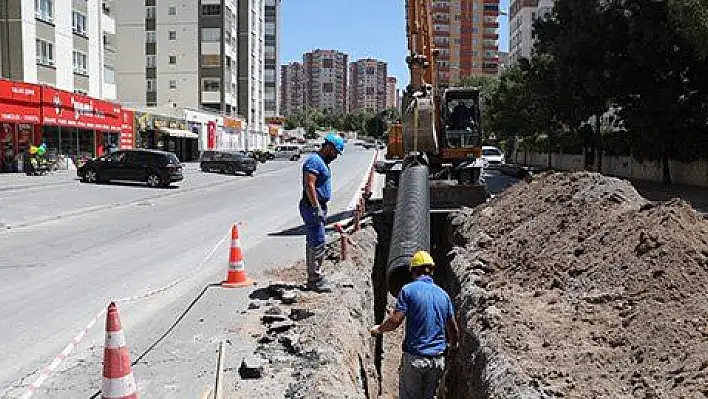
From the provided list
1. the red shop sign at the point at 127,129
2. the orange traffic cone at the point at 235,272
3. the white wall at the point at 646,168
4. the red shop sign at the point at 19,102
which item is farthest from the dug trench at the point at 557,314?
the red shop sign at the point at 127,129

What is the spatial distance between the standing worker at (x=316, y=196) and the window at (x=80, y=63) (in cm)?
4087

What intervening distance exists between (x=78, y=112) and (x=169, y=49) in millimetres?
38561

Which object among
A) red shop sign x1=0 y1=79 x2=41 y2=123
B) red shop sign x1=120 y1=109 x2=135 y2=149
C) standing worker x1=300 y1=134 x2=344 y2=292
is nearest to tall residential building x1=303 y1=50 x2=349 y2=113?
red shop sign x1=120 y1=109 x2=135 y2=149

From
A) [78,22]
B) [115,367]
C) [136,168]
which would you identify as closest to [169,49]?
[78,22]

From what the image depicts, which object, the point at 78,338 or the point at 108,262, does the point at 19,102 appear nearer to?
the point at 108,262

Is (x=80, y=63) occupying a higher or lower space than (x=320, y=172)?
higher

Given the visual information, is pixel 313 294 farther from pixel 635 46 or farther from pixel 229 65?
pixel 229 65

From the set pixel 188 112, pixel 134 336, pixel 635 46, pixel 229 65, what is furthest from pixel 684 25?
pixel 229 65

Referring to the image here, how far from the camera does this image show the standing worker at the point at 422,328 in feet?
19.7

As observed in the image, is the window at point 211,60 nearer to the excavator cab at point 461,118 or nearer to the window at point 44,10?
the window at point 44,10

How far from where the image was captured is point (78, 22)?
4562 cm

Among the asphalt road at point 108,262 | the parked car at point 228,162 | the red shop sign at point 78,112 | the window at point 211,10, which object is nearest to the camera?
the asphalt road at point 108,262

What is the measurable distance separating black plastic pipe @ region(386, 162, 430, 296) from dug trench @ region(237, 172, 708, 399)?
A: 0.60 meters

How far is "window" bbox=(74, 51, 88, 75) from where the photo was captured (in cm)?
4506
